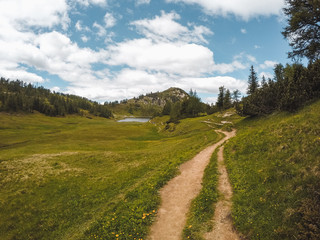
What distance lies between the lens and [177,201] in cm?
1323

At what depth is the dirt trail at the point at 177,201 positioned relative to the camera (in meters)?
10.1

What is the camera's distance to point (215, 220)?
10242 millimetres

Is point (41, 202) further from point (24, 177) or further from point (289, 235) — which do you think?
point (289, 235)

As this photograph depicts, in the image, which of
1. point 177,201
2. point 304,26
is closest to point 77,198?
point 177,201

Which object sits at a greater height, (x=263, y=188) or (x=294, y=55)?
(x=294, y=55)

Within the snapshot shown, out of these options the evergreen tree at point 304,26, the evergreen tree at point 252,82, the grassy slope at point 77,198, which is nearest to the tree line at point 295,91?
the evergreen tree at point 304,26

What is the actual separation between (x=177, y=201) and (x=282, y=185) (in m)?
7.20

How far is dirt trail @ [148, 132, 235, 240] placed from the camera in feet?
33.2

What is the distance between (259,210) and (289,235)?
82.6 inches

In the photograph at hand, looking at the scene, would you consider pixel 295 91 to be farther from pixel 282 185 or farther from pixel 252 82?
pixel 252 82

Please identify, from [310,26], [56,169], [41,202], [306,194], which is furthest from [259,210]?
[56,169]

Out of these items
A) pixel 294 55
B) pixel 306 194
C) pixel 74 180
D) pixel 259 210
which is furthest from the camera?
pixel 74 180

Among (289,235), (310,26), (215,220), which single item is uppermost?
(310,26)

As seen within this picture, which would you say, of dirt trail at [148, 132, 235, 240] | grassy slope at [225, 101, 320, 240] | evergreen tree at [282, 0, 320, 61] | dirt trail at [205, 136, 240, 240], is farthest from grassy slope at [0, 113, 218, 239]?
evergreen tree at [282, 0, 320, 61]
